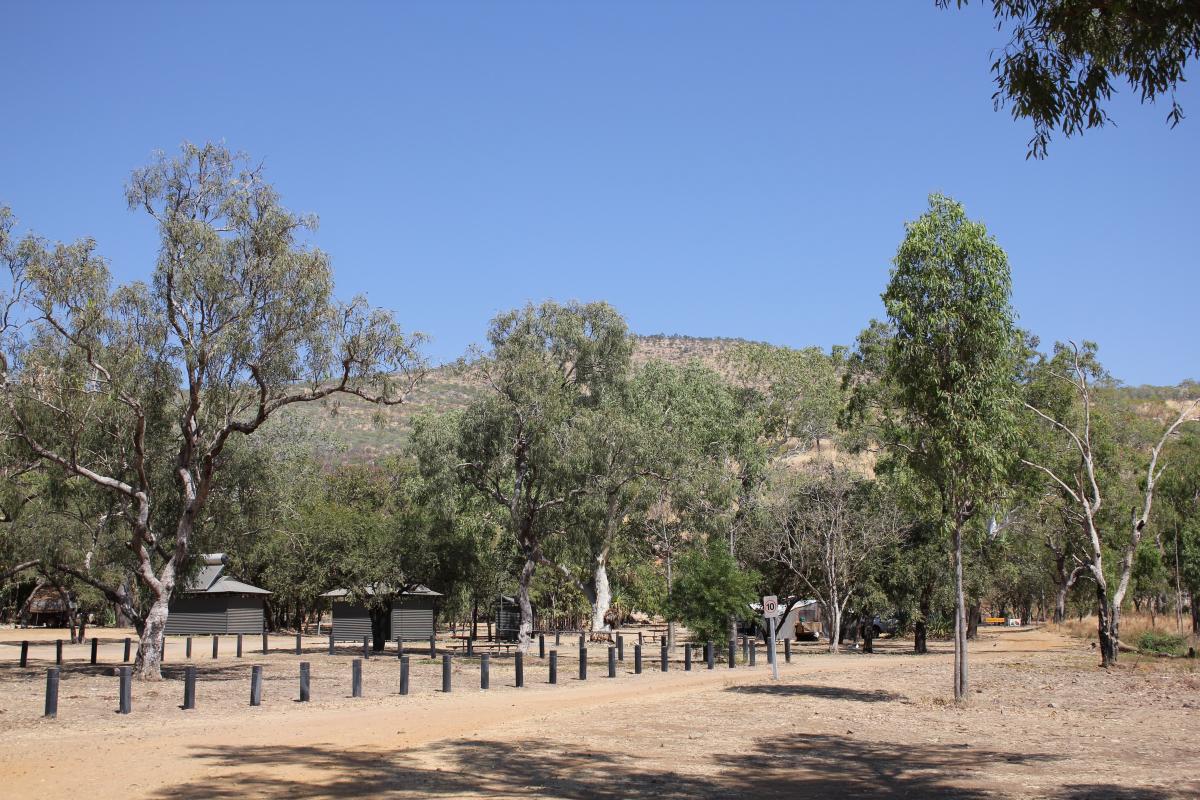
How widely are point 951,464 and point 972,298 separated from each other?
11.3ft

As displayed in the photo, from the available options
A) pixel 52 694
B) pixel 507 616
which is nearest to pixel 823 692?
pixel 52 694

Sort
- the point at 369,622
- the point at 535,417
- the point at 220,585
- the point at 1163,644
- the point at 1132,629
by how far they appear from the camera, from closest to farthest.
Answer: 1. the point at 1163,644
2. the point at 535,417
3. the point at 1132,629
4. the point at 369,622
5. the point at 220,585

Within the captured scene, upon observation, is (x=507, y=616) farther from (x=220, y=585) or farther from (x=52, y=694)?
(x=52, y=694)

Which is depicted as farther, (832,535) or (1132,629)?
(1132,629)

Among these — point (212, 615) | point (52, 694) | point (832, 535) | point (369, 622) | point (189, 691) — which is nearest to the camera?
point (52, 694)

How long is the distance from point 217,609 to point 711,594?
111ft

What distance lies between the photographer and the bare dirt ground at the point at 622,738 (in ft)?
35.8

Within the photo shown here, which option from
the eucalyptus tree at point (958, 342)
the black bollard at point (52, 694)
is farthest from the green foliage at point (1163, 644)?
the black bollard at point (52, 694)

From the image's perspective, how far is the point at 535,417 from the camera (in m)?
35.4

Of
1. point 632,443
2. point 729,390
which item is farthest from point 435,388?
point 632,443

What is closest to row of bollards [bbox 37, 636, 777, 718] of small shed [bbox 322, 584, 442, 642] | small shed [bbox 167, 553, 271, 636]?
small shed [bbox 322, 584, 442, 642]

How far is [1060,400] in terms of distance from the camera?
36281mm

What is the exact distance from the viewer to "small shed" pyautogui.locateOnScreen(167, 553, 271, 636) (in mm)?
53906

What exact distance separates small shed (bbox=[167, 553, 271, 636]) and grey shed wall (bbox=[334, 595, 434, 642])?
671 centimetres
